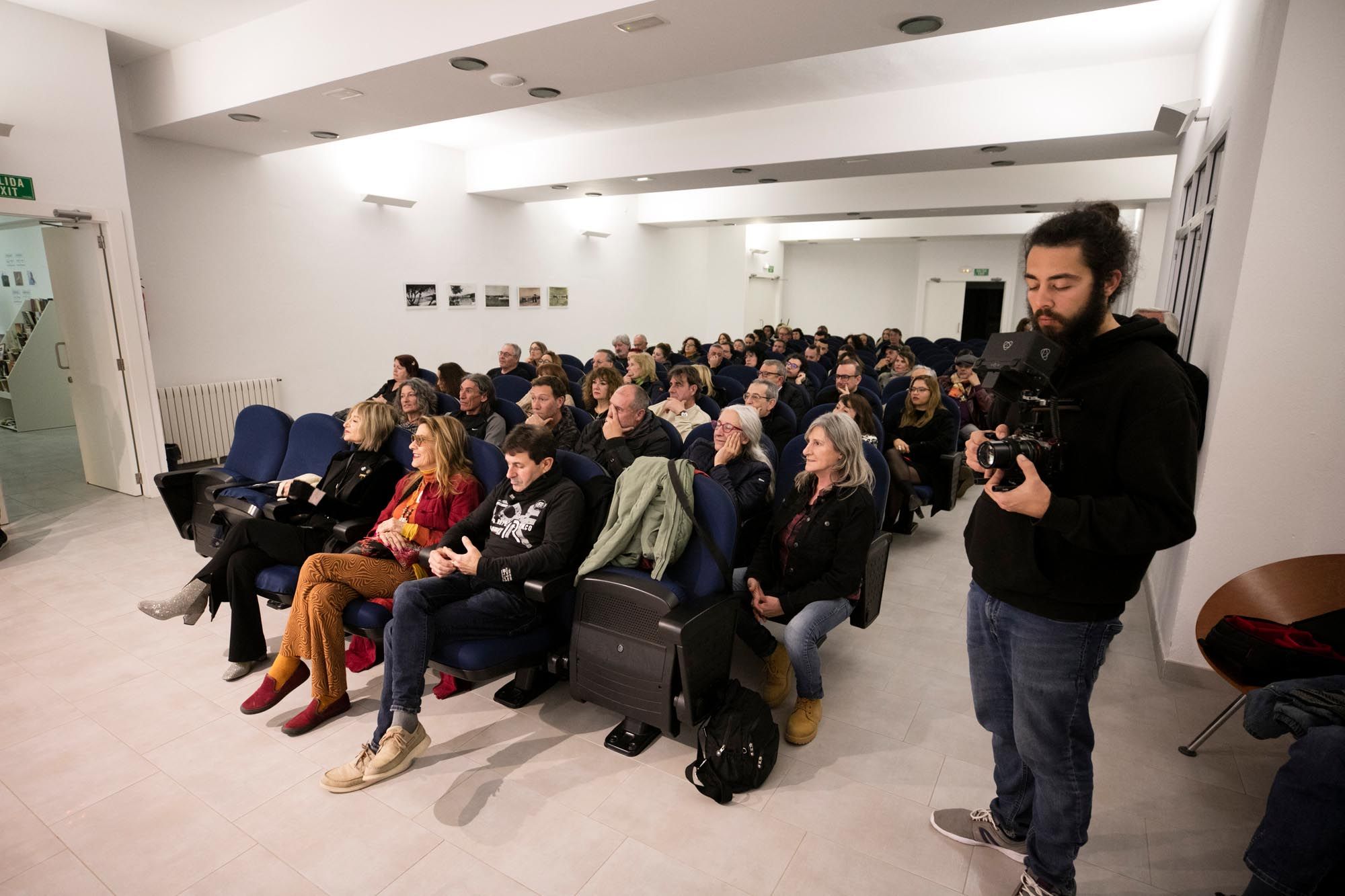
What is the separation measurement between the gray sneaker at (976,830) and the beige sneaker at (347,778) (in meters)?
1.89

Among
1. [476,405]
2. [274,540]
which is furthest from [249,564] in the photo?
[476,405]

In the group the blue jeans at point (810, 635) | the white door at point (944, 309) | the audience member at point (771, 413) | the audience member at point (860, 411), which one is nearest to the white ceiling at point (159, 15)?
the audience member at point (771, 413)

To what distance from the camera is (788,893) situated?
76.9 inches

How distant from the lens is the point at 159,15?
5.16 metres

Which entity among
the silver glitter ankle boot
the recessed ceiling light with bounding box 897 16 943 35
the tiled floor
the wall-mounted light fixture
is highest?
the recessed ceiling light with bounding box 897 16 943 35

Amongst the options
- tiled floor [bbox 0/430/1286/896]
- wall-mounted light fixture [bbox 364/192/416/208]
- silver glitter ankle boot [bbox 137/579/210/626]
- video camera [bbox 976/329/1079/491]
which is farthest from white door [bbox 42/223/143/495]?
video camera [bbox 976/329/1079/491]

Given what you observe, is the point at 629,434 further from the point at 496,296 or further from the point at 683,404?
the point at 496,296

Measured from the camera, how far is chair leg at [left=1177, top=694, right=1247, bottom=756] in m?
2.42

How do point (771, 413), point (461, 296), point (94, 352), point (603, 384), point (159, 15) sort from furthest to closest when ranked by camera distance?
point (461, 296)
point (94, 352)
point (159, 15)
point (603, 384)
point (771, 413)

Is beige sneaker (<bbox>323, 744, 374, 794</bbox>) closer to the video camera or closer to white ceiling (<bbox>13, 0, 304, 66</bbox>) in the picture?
the video camera

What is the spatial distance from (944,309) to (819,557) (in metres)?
16.0

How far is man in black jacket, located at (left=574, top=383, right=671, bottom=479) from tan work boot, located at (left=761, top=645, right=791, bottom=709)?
123 centimetres

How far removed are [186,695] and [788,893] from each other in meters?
2.55

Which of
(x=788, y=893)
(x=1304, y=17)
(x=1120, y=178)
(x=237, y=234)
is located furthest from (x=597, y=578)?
(x=1120, y=178)
